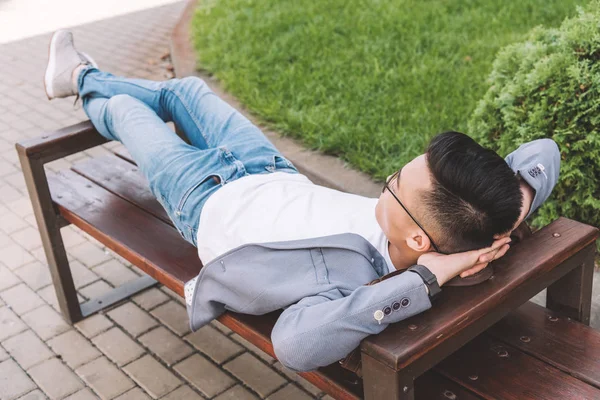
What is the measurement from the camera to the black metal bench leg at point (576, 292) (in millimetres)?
2305

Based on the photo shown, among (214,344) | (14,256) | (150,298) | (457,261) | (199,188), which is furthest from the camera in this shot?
(14,256)

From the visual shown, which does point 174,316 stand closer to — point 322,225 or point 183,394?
point 183,394

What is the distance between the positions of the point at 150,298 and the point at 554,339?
2.20 m

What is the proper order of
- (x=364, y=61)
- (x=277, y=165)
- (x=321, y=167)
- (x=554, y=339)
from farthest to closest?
(x=364, y=61)
(x=321, y=167)
(x=277, y=165)
(x=554, y=339)

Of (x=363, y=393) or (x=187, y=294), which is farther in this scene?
(x=187, y=294)

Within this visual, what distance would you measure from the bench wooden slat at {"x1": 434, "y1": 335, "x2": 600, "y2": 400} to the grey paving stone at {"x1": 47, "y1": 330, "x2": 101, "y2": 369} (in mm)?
1840

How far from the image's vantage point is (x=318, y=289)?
83.3 inches

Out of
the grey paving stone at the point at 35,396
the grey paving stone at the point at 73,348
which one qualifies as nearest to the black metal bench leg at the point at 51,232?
the grey paving stone at the point at 73,348

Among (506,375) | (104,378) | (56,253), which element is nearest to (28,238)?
(56,253)

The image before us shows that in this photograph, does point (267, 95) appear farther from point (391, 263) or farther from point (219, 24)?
point (391, 263)

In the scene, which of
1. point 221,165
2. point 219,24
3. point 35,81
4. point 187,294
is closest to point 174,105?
point 221,165

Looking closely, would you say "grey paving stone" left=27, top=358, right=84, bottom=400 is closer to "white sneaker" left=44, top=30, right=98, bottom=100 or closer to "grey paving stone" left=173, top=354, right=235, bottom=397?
"grey paving stone" left=173, top=354, right=235, bottom=397

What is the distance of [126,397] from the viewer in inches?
121

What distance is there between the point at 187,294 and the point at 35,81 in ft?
17.8
